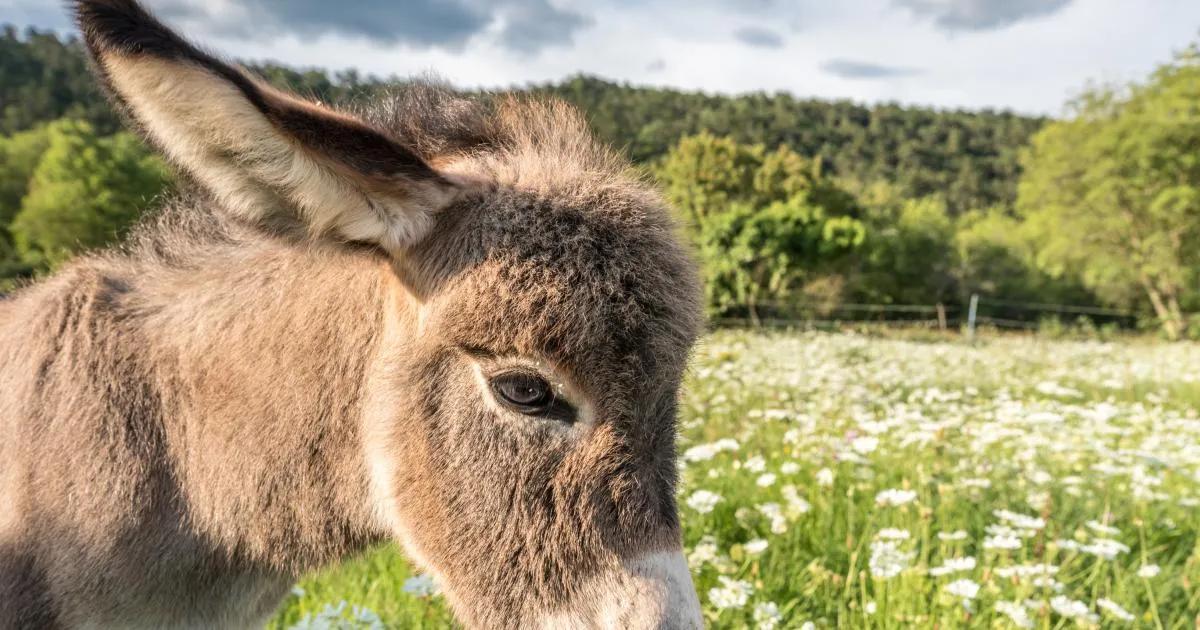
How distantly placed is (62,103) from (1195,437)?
91211mm

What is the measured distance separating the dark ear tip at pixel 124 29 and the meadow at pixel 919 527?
5.52 ft

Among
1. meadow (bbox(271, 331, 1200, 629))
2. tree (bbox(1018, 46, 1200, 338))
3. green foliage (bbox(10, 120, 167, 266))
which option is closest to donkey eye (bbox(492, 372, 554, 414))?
meadow (bbox(271, 331, 1200, 629))

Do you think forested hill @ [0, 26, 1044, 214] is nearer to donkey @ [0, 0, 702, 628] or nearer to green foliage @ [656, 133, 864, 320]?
green foliage @ [656, 133, 864, 320]

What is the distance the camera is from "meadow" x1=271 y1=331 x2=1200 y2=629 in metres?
3.04

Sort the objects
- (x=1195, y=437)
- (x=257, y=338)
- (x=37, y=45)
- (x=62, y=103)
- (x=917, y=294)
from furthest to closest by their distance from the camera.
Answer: (x=37, y=45)
(x=62, y=103)
(x=917, y=294)
(x=1195, y=437)
(x=257, y=338)

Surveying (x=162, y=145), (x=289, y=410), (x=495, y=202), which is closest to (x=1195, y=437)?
(x=495, y=202)

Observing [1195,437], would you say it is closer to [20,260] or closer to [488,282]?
[488,282]

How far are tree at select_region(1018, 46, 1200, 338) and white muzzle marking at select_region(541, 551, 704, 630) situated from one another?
4290 cm

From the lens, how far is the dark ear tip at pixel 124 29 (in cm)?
137

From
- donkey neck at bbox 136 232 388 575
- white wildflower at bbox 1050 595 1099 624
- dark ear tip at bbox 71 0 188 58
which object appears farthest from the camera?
white wildflower at bbox 1050 595 1099 624

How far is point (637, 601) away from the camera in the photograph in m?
1.57

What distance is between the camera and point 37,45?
289 ft

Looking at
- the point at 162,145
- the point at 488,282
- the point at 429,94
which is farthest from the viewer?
the point at 429,94

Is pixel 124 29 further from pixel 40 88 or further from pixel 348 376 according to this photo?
pixel 40 88
